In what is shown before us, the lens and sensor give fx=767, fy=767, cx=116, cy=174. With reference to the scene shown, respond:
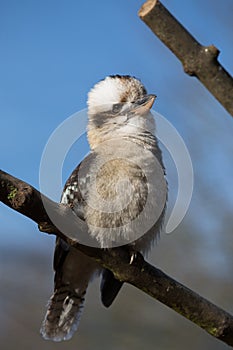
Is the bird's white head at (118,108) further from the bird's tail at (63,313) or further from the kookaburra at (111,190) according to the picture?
the bird's tail at (63,313)

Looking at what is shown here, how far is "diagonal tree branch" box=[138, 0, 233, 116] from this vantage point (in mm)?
1295

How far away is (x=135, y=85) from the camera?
3.18 meters

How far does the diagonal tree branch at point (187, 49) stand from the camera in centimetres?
129

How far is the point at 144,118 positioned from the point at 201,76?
5.60 feet

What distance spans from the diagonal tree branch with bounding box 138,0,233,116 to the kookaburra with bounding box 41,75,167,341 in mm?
1046

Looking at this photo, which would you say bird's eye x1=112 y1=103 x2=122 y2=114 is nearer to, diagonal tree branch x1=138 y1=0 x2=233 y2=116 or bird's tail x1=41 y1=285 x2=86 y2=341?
bird's tail x1=41 y1=285 x2=86 y2=341

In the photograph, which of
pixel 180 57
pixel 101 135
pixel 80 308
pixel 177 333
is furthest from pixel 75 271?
pixel 180 57

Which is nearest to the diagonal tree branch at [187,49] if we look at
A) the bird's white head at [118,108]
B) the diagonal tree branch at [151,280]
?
the diagonal tree branch at [151,280]

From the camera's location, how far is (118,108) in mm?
3100

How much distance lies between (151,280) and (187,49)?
1.04 m

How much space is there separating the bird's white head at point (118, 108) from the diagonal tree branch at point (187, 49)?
158 cm

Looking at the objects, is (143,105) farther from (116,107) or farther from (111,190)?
(111,190)

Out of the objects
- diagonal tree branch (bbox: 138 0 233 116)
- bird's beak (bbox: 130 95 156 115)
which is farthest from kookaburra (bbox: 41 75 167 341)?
diagonal tree branch (bbox: 138 0 233 116)

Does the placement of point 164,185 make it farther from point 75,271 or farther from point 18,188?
point 18,188
